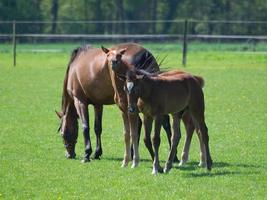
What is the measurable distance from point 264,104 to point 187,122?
8228mm

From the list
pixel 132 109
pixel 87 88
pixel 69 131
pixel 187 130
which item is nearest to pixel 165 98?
pixel 132 109

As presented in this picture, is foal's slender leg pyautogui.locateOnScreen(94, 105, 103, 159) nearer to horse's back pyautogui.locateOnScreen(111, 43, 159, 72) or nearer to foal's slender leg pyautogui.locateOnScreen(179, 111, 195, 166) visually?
horse's back pyautogui.locateOnScreen(111, 43, 159, 72)

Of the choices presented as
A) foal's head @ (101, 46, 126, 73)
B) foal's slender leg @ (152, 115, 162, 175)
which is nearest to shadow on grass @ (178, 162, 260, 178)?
foal's slender leg @ (152, 115, 162, 175)

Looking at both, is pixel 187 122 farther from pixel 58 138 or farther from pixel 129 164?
pixel 58 138

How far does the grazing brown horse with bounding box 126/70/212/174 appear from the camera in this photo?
10195 mm

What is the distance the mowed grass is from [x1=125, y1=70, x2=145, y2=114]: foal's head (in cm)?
95

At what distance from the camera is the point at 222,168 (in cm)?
1099

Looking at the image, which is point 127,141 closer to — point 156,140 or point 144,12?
point 156,140

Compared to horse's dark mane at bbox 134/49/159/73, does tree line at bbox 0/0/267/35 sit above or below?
below

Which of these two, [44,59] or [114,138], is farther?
[44,59]

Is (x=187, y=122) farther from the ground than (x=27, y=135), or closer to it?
farther from the ground

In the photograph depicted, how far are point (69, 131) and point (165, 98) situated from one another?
8.94 feet

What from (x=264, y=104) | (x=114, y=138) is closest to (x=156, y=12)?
(x=264, y=104)

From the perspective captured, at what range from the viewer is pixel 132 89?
10.1m
